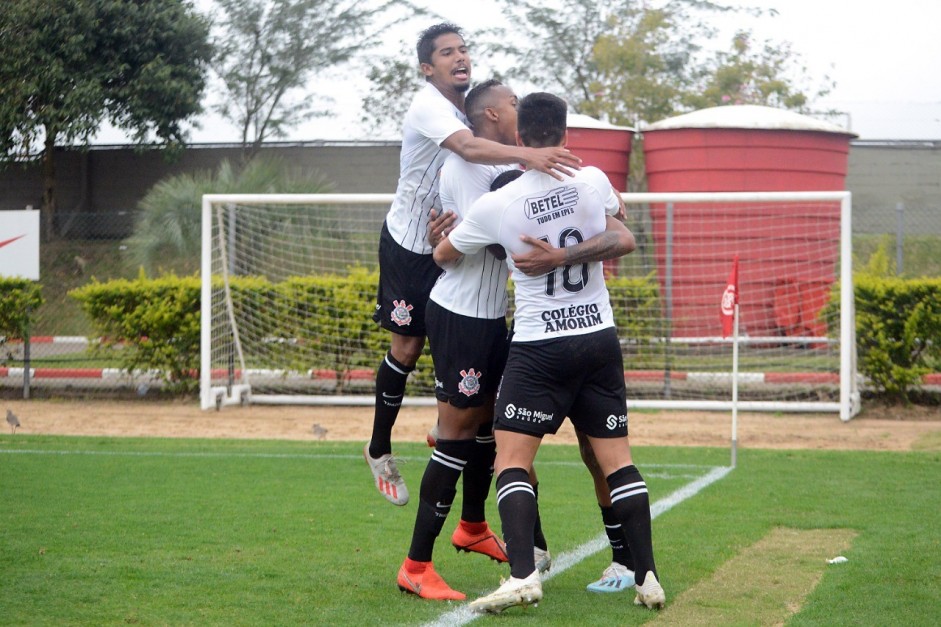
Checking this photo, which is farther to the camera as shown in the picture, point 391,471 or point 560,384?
point 391,471

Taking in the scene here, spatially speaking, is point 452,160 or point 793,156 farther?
point 793,156

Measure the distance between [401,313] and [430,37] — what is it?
1.41 metres

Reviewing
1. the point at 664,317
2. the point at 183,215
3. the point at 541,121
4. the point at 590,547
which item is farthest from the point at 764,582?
the point at 183,215

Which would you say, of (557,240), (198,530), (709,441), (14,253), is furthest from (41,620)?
(14,253)

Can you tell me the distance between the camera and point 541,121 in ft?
15.4

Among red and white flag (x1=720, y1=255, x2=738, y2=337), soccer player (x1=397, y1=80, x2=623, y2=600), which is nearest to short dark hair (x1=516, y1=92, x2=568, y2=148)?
soccer player (x1=397, y1=80, x2=623, y2=600)

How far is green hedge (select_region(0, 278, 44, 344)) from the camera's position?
14805 mm

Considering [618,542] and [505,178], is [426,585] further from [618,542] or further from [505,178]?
[505,178]

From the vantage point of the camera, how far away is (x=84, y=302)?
14.6 m

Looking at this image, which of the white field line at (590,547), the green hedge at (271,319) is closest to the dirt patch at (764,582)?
the white field line at (590,547)

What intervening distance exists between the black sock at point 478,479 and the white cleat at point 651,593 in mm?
1074

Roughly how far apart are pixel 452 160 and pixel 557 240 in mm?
873

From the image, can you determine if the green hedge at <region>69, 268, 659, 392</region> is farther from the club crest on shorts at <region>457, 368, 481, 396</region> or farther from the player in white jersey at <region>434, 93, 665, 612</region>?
the player in white jersey at <region>434, 93, 665, 612</region>

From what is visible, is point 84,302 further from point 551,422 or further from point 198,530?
point 551,422
